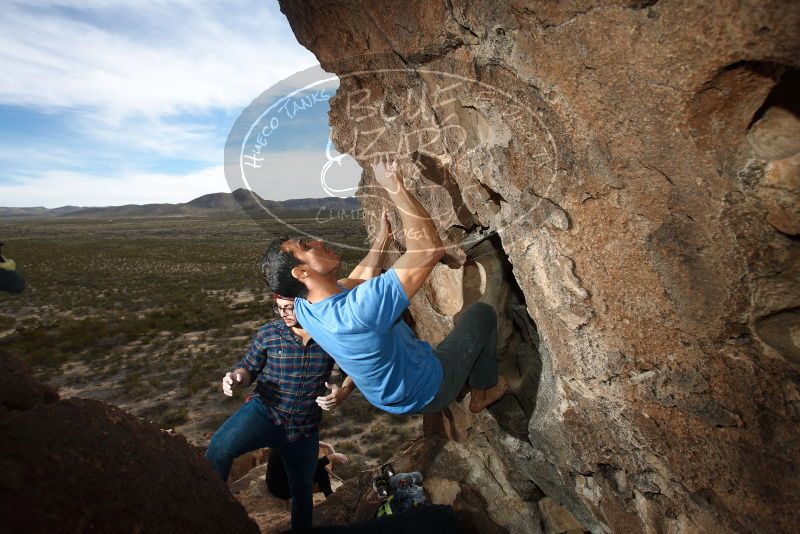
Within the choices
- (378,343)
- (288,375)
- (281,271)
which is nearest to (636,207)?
(378,343)

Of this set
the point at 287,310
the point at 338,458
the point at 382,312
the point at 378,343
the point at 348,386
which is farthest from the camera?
the point at 338,458

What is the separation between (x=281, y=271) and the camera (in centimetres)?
290

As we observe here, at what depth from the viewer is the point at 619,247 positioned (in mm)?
2652

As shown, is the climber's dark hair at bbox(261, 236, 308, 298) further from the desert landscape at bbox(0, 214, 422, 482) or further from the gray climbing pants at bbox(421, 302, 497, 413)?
the gray climbing pants at bbox(421, 302, 497, 413)

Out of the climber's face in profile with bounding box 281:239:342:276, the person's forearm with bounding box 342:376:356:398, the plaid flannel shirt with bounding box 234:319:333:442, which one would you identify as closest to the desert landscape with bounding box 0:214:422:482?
the climber's face in profile with bounding box 281:239:342:276

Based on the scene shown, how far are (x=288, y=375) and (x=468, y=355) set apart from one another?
1414 mm

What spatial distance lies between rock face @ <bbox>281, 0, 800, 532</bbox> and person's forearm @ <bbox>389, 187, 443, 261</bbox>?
0.63m

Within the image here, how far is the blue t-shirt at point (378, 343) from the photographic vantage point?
2643 mm

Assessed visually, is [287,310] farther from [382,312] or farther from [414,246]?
[414,246]

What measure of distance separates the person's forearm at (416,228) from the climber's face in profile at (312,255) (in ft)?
1.81

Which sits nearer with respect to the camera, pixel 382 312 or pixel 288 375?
pixel 382 312

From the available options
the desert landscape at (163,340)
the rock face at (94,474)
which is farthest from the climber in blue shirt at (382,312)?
the rock face at (94,474)

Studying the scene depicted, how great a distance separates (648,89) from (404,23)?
167 cm

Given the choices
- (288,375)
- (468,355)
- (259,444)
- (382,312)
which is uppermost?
(382,312)
